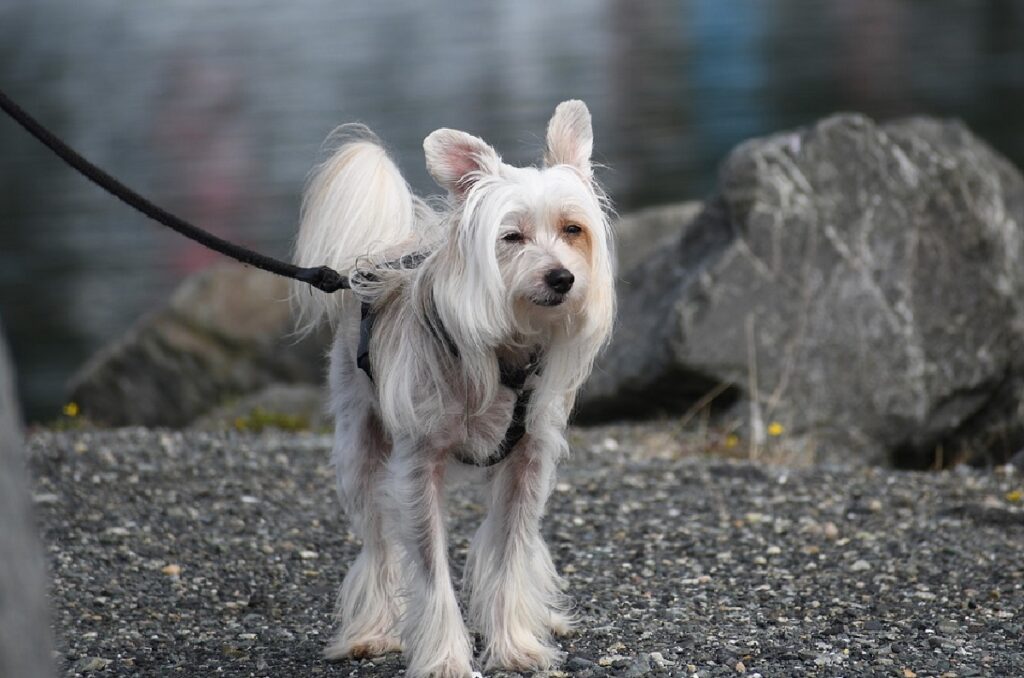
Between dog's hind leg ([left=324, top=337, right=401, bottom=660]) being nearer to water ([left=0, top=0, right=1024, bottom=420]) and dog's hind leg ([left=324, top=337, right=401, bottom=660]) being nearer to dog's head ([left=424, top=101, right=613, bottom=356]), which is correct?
dog's head ([left=424, top=101, right=613, bottom=356])

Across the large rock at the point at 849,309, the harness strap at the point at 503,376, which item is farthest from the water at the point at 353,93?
the harness strap at the point at 503,376

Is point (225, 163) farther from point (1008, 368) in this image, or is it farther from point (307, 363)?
point (1008, 368)

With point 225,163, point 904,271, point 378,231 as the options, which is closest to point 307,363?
point 904,271

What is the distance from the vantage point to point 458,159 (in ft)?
14.4

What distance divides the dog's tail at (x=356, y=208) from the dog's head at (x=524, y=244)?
0.64 m

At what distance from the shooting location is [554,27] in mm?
31578

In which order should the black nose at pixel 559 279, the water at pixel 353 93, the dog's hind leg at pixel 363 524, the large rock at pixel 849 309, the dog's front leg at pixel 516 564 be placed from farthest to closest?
the water at pixel 353 93 → the large rock at pixel 849 309 → the dog's hind leg at pixel 363 524 → the dog's front leg at pixel 516 564 → the black nose at pixel 559 279

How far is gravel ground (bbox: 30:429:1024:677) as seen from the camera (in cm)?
486

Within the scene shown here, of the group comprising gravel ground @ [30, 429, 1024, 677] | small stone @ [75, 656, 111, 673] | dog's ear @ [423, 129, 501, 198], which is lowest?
gravel ground @ [30, 429, 1024, 677]

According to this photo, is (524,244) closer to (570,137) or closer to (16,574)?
(570,137)

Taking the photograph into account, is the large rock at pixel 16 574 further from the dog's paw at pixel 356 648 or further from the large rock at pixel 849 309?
the large rock at pixel 849 309

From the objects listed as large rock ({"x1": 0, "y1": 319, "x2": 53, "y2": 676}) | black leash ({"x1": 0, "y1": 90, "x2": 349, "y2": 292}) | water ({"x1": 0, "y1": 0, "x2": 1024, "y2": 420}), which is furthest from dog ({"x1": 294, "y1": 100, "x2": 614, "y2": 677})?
water ({"x1": 0, "y1": 0, "x2": 1024, "y2": 420})

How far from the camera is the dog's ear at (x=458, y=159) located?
4312mm

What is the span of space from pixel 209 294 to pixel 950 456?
5753mm
